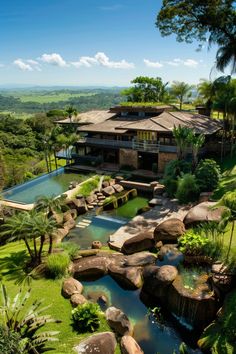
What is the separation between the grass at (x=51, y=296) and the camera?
12.2 meters

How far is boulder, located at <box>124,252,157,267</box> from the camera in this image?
56.8 ft

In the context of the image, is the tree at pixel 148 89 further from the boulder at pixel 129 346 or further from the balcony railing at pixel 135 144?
the boulder at pixel 129 346

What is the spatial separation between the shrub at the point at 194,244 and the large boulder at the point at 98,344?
19.7ft

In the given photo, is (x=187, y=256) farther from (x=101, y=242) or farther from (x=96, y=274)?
(x=101, y=242)

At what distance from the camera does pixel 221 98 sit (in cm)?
3331

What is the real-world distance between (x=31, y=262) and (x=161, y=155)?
21.1 m

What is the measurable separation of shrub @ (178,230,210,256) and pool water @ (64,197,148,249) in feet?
23.9

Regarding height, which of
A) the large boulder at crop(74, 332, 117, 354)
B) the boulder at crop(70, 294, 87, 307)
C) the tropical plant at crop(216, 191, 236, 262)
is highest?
the tropical plant at crop(216, 191, 236, 262)

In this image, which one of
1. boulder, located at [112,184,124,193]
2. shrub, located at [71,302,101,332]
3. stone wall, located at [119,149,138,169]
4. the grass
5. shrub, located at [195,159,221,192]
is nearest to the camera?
the grass

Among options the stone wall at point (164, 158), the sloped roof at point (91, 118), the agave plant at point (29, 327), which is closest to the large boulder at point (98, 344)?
the agave plant at point (29, 327)

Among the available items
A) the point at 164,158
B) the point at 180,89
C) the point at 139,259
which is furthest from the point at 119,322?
the point at 180,89

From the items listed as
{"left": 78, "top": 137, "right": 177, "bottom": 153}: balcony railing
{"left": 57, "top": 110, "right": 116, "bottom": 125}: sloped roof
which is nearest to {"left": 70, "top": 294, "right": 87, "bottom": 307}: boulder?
{"left": 78, "top": 137, "right": 177, "bottom": 153}: balcony railing

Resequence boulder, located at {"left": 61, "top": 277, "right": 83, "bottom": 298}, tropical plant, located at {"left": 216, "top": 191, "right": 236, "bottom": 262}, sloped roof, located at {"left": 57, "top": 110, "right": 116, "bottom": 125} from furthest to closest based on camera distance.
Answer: sloped roof, located at {"left": 57, "top": 110, "right": 116, "bottom": 125} < boulder, located at {"left": 61, "top": 277, "right": 83, "bottom": 298} < tropical plant, located at {"left": 216, "top": 191, "right": 236, "bottom": 262}

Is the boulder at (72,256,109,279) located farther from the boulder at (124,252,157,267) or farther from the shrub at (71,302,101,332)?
the shrub at (71,302,101,332)
